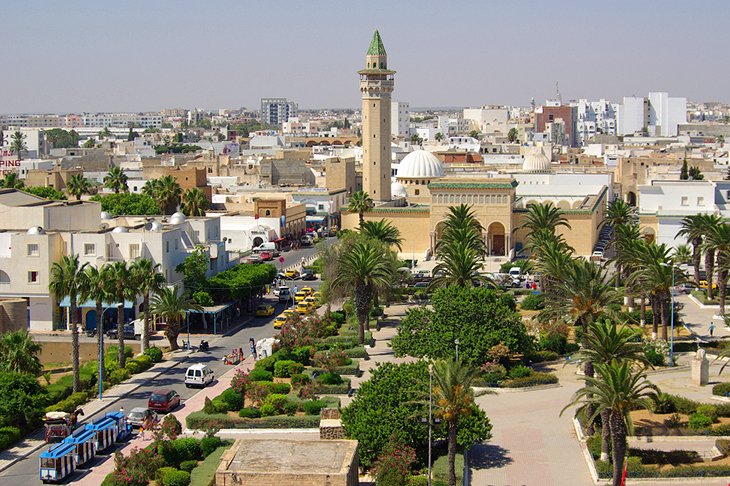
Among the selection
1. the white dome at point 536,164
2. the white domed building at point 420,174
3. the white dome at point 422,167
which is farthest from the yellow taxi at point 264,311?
the white dome at point 536,164

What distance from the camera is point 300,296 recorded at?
2111 inches

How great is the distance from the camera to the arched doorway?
216 feet

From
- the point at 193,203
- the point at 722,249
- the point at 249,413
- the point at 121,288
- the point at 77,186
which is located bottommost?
the point at 249,413

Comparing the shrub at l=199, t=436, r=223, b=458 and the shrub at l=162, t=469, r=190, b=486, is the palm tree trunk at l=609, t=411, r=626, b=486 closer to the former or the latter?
the shrub at l=162, t=469, r=190, b=486

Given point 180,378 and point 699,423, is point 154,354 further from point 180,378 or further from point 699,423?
point 699,423

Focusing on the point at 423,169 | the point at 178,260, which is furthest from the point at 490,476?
the point at 423,169

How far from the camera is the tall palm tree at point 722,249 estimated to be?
46031 millimetres

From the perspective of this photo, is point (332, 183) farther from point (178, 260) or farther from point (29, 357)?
point (29, 357)

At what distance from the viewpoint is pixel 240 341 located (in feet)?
148

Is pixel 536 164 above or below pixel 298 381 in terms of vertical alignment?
above

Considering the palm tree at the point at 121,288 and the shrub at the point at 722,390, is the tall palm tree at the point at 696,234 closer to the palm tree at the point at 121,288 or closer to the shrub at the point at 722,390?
the shrub at the point at 722,390

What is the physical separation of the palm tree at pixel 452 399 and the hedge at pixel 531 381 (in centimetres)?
984

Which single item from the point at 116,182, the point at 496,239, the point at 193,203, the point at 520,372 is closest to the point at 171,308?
the point at 520,372

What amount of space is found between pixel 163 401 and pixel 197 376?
3.32 metres
